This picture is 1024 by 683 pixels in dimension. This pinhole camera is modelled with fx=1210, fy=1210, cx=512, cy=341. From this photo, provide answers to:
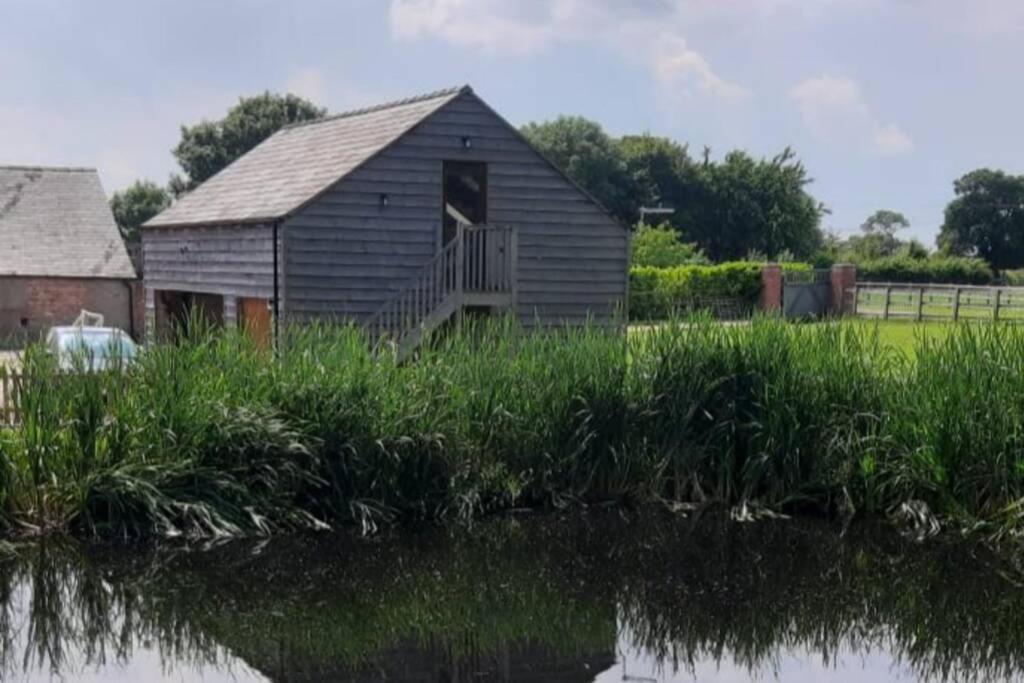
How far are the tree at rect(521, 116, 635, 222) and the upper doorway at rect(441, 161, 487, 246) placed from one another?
44.4 metres

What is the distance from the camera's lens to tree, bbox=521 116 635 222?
2697 inches

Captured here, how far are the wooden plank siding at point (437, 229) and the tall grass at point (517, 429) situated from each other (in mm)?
5840

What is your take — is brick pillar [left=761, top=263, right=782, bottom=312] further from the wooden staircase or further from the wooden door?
the wooden door

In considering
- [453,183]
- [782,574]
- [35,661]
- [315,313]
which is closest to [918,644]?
[782,574]

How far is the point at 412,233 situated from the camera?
22.0 meters

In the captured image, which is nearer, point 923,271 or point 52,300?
point 52,300

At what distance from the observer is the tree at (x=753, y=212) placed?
66688mm

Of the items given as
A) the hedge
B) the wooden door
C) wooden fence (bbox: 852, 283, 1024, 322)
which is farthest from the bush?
the wooden door

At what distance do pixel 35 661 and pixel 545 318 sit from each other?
1462 cm

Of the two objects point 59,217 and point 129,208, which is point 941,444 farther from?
point 129,208

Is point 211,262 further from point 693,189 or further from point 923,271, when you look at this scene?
point 693,189

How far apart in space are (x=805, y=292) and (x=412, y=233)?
2114 centimetres

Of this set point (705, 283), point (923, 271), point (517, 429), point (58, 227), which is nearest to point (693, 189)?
point (923, 271)

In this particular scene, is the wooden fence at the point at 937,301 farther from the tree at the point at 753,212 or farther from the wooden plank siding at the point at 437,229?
the tree at the point at 753,212
